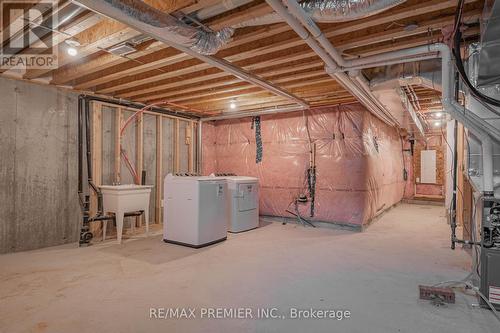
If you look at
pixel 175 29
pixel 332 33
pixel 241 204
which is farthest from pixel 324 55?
pixel 241 204

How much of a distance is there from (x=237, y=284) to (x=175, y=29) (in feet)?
7.00

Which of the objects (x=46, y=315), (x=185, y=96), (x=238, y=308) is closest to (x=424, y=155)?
(x=185, y=96)

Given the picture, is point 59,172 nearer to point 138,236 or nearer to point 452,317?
point 138,236

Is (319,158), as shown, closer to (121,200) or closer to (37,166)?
(121,200)

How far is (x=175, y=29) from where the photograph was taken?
2.08m

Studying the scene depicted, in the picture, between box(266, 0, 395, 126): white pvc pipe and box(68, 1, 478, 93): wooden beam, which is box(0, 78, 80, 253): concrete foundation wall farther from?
box(266, 0, 395, 126): white pvc pipe

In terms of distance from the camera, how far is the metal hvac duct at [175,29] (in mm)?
1841

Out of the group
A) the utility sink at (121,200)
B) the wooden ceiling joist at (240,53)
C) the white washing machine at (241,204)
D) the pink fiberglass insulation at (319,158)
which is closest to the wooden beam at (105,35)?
the wooden ceiling joist at (240,53)

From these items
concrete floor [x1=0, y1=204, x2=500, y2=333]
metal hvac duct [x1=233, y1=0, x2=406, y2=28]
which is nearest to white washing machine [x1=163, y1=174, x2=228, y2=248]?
concrete floor [x1=0, y1=204, x2=500, y2=333]

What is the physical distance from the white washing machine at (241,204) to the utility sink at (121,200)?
115 centimetres

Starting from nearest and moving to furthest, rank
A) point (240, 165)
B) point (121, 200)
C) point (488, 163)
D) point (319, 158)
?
point (488, 163) < point (121, 200) < point (319, 158) < point (240, 165)

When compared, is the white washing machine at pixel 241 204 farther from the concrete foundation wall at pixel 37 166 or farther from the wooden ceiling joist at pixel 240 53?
the concrete foundation wall at pixel 37 166

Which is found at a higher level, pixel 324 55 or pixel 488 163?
pixel 324 55

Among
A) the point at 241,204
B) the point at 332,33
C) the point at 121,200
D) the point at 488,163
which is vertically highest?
Result: the point at 332,33
